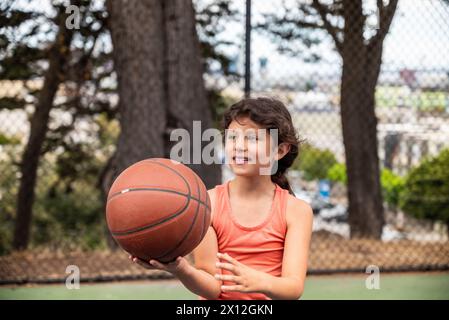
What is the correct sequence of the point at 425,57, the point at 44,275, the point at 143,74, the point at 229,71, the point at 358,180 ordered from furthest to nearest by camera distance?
the point at 229,71, the point at 358,180, the point at 425,57, the point at 143,74, the point at 44,275

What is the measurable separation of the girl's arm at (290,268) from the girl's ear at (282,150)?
19 cm

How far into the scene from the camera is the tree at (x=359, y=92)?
7.08m

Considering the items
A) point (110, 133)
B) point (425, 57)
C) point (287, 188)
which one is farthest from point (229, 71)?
point (287, 188)

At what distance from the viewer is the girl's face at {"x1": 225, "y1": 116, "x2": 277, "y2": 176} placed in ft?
8.10

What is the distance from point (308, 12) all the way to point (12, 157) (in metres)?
8.01

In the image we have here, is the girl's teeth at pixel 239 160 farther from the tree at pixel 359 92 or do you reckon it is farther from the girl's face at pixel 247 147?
the tree at pixel 359 92

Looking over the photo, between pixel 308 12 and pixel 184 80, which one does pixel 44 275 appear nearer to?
pixel 184 80

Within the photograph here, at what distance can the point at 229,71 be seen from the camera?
9.97 metres

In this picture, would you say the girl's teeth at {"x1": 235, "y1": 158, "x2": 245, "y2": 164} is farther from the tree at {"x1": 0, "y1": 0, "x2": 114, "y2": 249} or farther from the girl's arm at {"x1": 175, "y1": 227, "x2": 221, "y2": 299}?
the tree at {"x1": 0, "y1": 0, "x2": 114, "y2": 249}

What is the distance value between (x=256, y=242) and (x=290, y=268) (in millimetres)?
165

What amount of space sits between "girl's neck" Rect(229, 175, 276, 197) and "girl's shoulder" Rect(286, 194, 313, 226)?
0.10m

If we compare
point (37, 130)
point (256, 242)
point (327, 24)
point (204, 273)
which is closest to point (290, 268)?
point (256, 242)

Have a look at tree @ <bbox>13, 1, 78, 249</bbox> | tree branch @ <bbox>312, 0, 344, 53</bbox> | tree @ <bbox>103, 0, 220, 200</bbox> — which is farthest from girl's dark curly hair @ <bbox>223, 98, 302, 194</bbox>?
tree @ <bbox>13, 1, 78, 249</bbox>

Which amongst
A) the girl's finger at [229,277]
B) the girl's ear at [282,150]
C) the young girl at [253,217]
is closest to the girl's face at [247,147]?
the young girl at [253,217]
